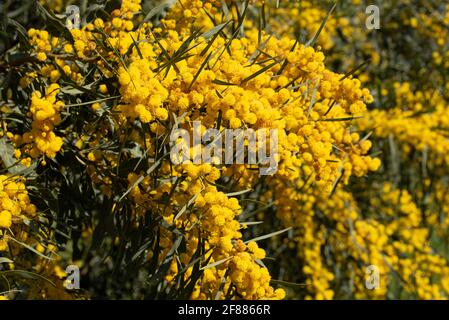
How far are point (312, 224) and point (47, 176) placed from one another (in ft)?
5.64

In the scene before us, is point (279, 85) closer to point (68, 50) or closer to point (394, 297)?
point (68, 50)

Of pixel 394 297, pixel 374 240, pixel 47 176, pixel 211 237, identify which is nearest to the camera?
pixel 211 237

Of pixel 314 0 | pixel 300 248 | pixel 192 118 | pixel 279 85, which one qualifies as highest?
pixel 314 0

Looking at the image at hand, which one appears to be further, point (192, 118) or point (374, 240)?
point (374, 240)

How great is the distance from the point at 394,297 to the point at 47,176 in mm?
2335

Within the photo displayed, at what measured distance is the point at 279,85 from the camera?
186cm

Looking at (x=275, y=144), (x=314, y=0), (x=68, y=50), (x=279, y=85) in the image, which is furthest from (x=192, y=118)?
(x=314, y=0)

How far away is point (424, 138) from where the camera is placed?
3404 mm

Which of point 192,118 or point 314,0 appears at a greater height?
point 314,0

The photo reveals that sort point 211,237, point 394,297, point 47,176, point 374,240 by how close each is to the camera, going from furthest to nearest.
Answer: point 394,297
point 374,240
point 47,176
point 211,237
